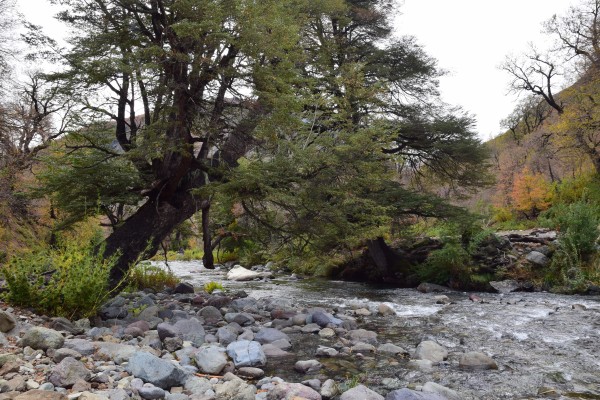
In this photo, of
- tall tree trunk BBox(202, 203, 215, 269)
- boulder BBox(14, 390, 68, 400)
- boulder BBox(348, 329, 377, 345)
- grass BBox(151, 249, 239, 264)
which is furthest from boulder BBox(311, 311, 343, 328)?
grass BBox(151, 249, 239, 264)

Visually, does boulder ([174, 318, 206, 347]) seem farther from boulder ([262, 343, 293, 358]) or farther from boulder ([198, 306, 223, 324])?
boulder ([198, 306, 223, 324])

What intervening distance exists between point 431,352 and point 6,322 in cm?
456

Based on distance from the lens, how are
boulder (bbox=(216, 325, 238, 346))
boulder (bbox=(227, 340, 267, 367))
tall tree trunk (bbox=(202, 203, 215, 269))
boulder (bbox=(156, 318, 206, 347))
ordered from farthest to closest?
1. tall tree trunk (bbox=(202, 203, 215, 269))
2. boulder (bbox=(216, 325, 238, 346))
3. boulder (bbox=(156, 318, 206, 347))
4. boulder (bbox=(227, 340, 267, 367))

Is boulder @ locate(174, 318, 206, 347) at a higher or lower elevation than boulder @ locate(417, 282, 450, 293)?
higher

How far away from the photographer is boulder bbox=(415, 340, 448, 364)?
5.00 meters

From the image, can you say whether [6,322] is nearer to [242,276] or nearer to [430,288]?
[430,288]

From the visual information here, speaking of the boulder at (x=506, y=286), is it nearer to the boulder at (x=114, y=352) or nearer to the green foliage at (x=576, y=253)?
the green foliage at (x=576, y=253)

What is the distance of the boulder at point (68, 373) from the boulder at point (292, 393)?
1.50 metres

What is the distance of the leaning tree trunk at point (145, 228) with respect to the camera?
6965 mm

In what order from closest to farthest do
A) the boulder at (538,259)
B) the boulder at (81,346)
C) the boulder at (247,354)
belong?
the boulder at (81,346) → the boulder at (247,354) → the boulder at (538,259)

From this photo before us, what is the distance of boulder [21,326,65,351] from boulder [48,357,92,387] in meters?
0.52

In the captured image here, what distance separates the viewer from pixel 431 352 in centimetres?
508

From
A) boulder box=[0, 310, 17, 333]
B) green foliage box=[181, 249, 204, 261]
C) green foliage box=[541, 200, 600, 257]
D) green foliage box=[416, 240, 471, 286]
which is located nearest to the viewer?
boulder box=[0, 310, 17, 333]

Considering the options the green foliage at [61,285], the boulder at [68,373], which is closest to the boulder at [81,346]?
the boulder at [68,373]
